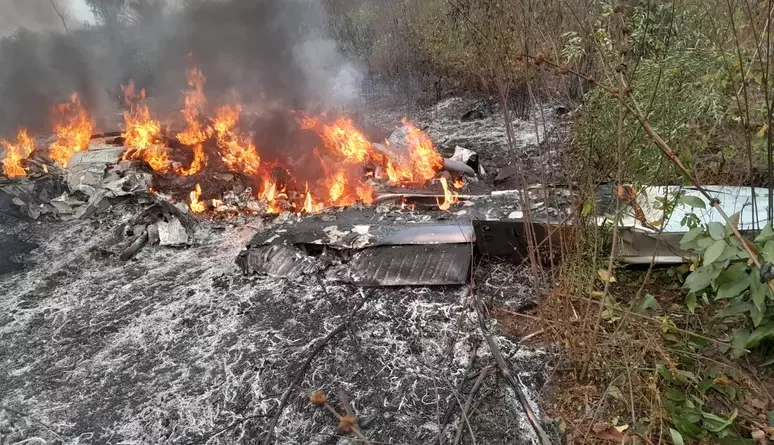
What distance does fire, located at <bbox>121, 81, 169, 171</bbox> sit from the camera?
7.19 meters

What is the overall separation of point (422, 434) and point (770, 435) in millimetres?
1826

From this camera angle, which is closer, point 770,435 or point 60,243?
point 770,435

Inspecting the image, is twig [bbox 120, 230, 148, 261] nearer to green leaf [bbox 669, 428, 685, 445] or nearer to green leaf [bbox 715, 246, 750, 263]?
green leaf [bbox 669, 428, 685, 445]

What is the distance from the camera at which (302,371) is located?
3201 mm

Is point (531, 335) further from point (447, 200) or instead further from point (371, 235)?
point (447, 200)

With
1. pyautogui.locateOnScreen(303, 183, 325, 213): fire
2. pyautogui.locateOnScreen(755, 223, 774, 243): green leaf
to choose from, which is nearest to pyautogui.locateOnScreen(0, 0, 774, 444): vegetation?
pyautogui.locateOnScreen(755, 223, 774, 243): green leaf

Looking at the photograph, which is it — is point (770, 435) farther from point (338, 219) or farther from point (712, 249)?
point (338, 219)

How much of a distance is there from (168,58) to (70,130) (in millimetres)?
3671

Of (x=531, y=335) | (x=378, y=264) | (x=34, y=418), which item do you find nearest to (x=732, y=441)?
(x=531, y=335)

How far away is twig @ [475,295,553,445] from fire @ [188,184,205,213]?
177 inches

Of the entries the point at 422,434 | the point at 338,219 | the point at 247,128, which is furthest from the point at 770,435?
the point at 247,128

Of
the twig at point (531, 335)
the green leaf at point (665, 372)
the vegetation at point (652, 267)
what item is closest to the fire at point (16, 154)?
the vegetation at point (652, 267)

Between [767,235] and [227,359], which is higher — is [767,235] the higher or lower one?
the higher one

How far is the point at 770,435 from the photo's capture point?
2172 mm
